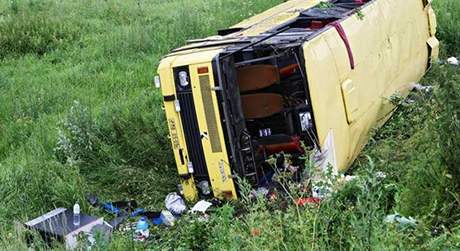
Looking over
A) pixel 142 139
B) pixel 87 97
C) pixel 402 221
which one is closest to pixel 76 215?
pixel 142 139

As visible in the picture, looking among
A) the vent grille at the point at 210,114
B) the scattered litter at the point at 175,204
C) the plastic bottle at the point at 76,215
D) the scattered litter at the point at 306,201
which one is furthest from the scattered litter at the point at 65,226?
the scattered litter at the point at 306,201

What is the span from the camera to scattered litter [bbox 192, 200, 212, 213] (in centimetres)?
544

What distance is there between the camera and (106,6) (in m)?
12.7

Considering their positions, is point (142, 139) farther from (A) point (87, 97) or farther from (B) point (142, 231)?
(A) point (87, 97)

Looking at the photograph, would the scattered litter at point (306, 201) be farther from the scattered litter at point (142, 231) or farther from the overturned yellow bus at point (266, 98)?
the scattered litter at point (142, 231)

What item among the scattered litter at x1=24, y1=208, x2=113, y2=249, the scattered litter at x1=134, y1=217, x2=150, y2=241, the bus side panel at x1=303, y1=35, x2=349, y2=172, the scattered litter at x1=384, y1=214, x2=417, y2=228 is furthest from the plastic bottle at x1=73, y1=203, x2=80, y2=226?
the scattered litter at x1=384, y1=214, x2=417, y2=228

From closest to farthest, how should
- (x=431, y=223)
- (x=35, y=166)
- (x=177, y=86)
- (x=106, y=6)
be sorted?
1. (x=431, y=223)
2. (x=177, y=86)
3. (x=35, y=166)
4. (x=106, y=6)

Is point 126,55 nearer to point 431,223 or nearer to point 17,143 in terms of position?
point 17,143

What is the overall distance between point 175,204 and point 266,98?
3.94ft

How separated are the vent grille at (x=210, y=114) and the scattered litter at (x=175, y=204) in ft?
1.96

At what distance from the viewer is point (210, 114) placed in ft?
17.9

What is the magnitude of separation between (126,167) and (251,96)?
1468mm

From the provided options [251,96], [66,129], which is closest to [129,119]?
[66,129]

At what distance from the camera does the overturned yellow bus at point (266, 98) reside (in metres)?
5.44
